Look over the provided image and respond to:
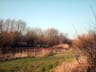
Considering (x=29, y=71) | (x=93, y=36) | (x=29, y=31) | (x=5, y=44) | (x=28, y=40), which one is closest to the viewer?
(x=93, y=36)

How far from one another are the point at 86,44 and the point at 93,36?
34cm

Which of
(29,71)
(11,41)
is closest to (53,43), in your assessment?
(11,41)

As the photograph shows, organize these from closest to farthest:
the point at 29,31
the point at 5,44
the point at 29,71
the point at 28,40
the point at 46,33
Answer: the point at 29,71, the point at 5,44, the point at 28,40, the point at 29,31, the point at 46,33

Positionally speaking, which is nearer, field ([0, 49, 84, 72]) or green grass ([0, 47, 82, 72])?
field ([0, 49, 84, 72])

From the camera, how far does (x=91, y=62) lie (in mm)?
6258

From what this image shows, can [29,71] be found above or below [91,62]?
below

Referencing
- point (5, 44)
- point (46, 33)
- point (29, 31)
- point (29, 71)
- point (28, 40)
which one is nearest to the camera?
point (29, 71)

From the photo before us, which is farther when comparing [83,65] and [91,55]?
[83,65]

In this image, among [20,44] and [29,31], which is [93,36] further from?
[29,31]

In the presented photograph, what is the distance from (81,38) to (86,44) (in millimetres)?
243

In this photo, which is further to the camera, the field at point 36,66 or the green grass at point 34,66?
the green grass at point 34,66

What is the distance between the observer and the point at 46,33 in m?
90.0

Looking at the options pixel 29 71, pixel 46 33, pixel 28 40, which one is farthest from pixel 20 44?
pixel 29 71

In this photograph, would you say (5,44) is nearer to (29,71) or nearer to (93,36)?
(29,71)
